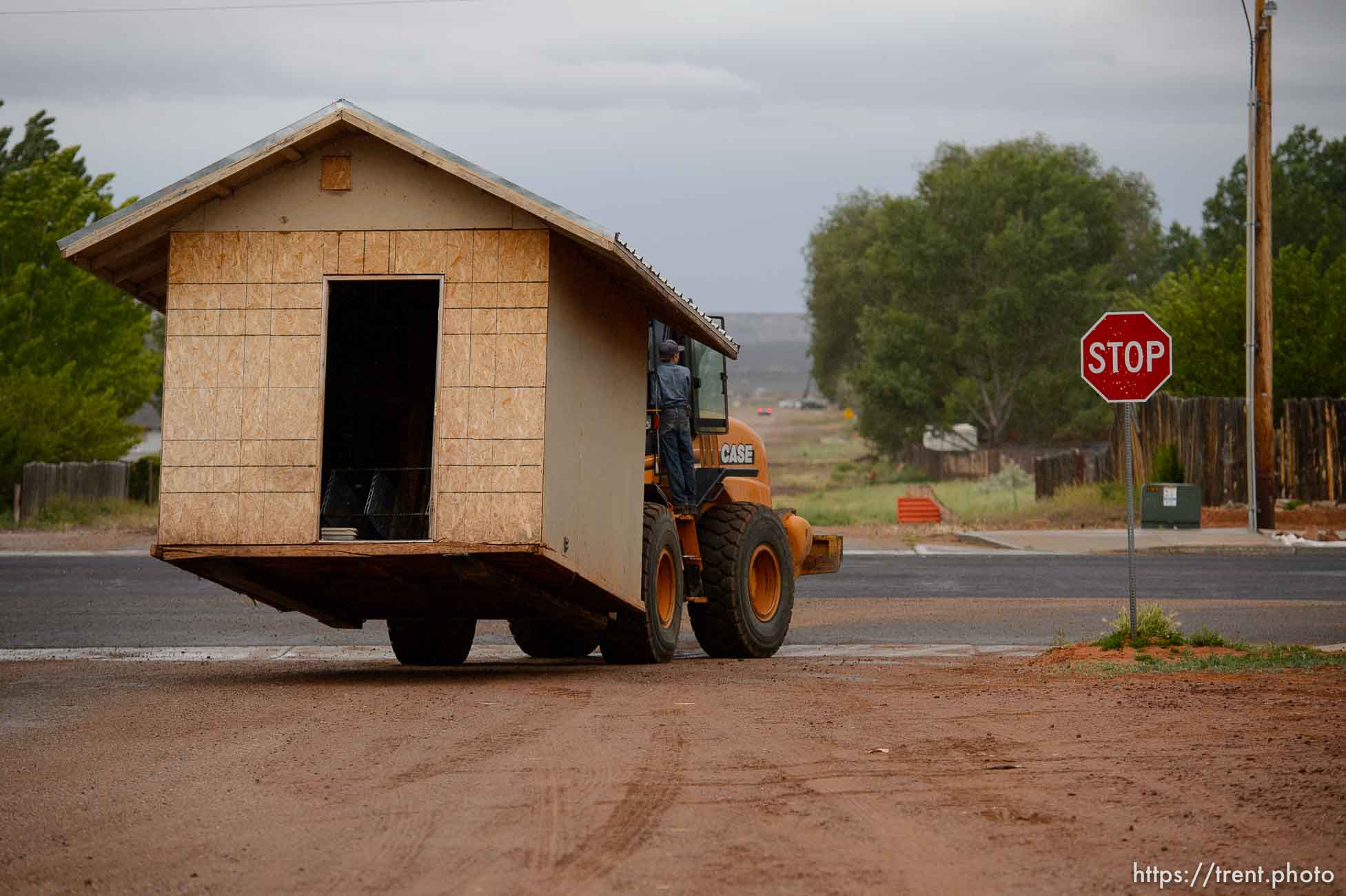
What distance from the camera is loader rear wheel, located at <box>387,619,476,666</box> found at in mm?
14789

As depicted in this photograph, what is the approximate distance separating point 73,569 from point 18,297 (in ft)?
69.7

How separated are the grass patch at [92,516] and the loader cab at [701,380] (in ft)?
87.6

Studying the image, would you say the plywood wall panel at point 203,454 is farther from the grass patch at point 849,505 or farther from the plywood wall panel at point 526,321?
the grass patch at point 849,505

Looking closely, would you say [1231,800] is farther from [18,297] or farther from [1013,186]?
[1013,186]

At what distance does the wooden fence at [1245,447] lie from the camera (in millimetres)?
36094

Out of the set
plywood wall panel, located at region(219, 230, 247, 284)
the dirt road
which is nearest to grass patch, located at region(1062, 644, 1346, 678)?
the dirt road

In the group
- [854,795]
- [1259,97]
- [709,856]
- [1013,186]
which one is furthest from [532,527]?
[1013,186]

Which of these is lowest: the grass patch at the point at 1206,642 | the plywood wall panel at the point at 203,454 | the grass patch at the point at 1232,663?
the grass patch at the point at 1232,663

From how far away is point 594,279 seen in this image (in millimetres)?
12875

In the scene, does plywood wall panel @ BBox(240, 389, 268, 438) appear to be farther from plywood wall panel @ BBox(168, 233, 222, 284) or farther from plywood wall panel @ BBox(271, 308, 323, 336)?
plywood wall panel @ BBox(168, 233, 222, 284)

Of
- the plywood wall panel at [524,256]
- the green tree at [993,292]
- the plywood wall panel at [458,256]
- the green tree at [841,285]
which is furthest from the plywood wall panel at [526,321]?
the green tree at [841,285]

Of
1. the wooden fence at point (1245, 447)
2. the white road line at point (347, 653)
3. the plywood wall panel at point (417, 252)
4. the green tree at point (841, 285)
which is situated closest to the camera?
the plywood wall panel at point (417, 252)

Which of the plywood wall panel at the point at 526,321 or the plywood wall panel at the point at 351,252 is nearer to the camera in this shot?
the plywood wall panel at the point at 526,321

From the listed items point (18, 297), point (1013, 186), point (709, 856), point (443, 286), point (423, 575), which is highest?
point (1013, 186)
